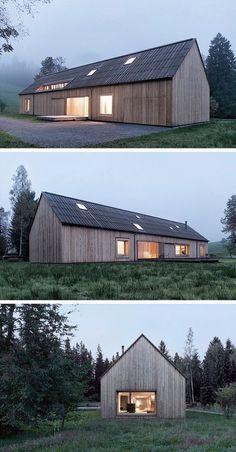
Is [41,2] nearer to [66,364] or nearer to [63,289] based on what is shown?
[63,289]

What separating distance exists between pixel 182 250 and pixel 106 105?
8.26 meters

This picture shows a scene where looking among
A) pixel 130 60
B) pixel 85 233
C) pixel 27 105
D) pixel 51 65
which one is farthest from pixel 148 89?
pixel 51 65

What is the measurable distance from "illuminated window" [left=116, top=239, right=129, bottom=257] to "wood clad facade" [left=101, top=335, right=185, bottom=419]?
12.2ft

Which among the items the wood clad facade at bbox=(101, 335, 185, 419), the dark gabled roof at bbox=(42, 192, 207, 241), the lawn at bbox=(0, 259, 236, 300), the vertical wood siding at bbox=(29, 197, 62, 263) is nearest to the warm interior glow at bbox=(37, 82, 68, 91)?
the dark gabled roof at bbox=(42, 192, 207, 241)

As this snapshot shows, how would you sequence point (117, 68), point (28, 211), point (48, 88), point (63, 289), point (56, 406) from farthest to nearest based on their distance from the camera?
point (48, 88) < point (28, 211) < point (117, 68) < point (56, 406) < point (63, 289)

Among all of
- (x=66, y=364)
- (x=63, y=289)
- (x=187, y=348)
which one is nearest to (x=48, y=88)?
(x=66, y=364)

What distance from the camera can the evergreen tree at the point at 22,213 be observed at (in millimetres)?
22638

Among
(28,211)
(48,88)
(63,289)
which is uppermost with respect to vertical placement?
(48,88)

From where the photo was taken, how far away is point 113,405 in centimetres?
1698

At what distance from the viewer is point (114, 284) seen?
8742mm

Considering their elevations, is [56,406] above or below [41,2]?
below

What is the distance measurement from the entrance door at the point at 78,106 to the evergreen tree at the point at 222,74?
14485 mm

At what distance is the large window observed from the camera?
56.4 feet

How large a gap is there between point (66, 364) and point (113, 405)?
5.99 meters
